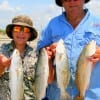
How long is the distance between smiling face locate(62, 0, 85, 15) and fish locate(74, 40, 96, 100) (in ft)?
2.30

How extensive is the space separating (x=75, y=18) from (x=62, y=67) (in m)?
1.02

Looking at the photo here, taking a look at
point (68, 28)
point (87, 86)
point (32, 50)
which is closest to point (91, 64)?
point (87, 86)

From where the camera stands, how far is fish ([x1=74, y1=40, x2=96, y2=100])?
6.74 m

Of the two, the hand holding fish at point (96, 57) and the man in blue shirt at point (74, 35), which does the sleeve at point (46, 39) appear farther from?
the hand holding fish at point (96, 57)

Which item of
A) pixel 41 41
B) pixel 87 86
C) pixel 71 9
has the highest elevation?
pixel 71 9

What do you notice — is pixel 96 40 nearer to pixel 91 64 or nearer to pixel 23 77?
pixel 91 64

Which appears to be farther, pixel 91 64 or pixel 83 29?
pixel 83 29

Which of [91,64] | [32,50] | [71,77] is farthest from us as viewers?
[32,50]

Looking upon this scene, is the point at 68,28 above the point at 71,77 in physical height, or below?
above

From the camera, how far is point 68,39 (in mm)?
7352

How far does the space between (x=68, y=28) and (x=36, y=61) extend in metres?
0.85

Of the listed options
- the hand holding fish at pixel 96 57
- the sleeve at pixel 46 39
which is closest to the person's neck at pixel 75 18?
the sleeve at pixel 46 39

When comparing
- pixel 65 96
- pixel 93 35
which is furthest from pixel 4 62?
pixel 93 35

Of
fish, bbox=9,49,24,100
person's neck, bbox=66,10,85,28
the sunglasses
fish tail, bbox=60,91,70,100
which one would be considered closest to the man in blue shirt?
person's neck, bbox=66,10,85,28
